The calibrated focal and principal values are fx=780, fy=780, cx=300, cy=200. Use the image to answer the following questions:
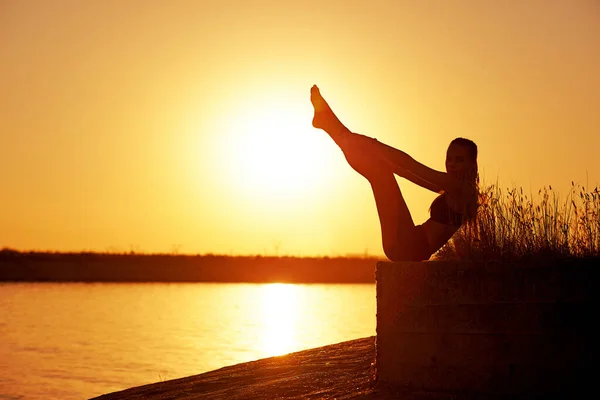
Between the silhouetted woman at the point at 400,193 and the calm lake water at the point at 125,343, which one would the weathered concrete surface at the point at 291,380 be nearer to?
the silhouetted woman at the point at 400,193

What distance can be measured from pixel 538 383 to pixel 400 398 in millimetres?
932

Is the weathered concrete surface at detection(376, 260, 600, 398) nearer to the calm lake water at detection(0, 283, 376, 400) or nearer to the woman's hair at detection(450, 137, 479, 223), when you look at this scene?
the woman's hair at detection(450, 137, 479, 223)

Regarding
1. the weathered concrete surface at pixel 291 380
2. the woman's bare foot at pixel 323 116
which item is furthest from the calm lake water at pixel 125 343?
the woman's bare foot at pixel 323 116

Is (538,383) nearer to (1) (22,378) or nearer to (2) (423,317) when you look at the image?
(2) (423,317)

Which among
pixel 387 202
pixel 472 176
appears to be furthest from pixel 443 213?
pixel 387 202

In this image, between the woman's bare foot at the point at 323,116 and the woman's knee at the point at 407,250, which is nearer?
the woman's knee at the point at 407,250

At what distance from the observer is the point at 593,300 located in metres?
5.16

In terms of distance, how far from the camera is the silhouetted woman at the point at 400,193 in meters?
5.98

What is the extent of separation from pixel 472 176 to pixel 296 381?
94.5 inches

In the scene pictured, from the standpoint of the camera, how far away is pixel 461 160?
6.40m

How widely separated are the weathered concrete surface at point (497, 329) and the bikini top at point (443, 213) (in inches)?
32.0

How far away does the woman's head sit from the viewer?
6.38 m

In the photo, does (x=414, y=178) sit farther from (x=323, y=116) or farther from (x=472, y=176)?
(x=323, y=116)

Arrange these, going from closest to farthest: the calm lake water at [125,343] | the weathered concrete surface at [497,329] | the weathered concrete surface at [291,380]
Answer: the weathered concrete surface at [497,329] < the weathered concrete surface at [291,380] < the calm lake water at [125,343]
